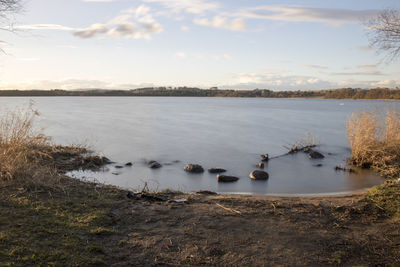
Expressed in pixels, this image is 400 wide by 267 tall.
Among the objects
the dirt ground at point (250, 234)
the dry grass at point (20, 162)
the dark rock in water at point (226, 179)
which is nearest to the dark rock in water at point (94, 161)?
the dry grass at point (20, 162)

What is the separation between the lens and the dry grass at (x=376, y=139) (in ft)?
46.2

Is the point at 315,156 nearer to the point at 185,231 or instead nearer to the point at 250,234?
the point at 250,234

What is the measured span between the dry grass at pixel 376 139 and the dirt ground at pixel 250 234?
778 cm

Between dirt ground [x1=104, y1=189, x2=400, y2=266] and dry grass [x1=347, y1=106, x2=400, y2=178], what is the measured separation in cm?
778

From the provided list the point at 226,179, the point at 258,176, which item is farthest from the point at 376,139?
the point at 226,179

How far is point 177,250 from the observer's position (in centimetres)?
524

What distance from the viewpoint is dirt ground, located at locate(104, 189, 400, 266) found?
4.99m

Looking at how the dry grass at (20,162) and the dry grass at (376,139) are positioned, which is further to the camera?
the dry grass at (376,139)

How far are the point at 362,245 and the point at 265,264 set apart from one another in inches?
76.8

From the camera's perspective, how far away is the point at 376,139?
15.0 meters

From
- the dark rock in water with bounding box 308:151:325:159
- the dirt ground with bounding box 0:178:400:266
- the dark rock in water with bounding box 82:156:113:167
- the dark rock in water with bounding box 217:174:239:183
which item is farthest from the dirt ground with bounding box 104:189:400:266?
the dark rock in water with bounding box 308:151:325:159

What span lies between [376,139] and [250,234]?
39.0ft

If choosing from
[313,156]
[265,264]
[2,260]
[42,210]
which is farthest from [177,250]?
[313,156]

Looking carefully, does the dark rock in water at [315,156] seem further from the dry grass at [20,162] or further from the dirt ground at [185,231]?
the dry grass at [20,162]
